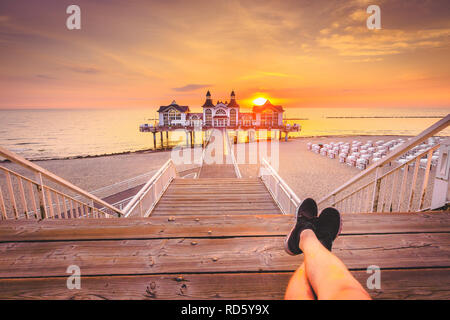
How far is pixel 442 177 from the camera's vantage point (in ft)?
9.16

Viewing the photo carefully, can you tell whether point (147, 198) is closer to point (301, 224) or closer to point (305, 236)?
point (301, 224)

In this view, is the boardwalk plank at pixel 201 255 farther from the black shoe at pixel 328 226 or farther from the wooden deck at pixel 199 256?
the black shoe at pixel 328 226

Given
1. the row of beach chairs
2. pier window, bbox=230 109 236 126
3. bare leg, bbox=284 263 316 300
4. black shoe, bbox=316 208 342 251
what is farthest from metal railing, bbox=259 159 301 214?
pier window, bbox=230 109 236 126

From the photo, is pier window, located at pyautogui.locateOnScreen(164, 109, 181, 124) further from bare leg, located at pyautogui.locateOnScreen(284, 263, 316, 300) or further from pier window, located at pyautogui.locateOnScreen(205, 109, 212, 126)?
bare leg, located at pyautogui.locateOnScreen(284, 263, 316, 300)

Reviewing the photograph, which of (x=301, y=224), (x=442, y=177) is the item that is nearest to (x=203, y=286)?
(x=301, y=224)

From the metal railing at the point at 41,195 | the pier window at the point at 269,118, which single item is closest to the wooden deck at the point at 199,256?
the metal railing at the point at 41,195

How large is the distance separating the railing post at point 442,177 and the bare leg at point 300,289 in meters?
2.87

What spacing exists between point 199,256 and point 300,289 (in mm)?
955

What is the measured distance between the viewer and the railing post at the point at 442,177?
2670mm

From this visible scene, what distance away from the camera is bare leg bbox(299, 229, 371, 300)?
1083mm

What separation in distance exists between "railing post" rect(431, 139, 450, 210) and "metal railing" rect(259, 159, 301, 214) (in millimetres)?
1957
